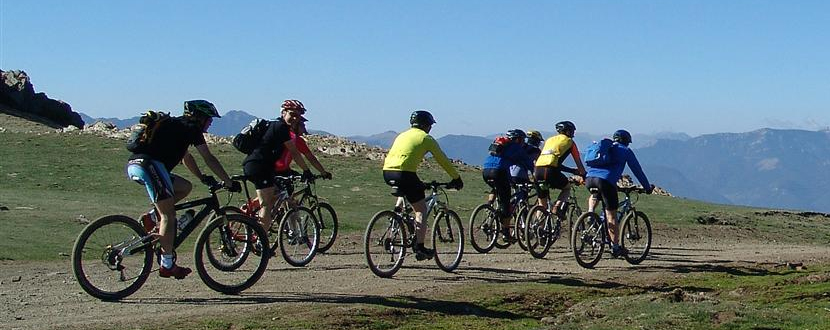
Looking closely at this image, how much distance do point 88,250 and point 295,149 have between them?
11.8 ft

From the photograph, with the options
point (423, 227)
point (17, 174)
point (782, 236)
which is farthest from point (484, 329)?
point (17, 174)

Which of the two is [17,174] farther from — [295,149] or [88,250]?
[88,250]

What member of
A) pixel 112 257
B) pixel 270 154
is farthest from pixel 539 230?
pixel 112 257

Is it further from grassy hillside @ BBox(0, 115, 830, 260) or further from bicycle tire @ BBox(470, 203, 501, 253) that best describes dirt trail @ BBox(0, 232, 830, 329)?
grassy hillside @ BBox(0, 115, 830, 260)

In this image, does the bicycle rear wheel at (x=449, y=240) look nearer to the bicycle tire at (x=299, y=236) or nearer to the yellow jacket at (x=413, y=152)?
the yellow jacket at (x=413, y=152)

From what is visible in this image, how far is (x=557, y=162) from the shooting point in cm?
1722

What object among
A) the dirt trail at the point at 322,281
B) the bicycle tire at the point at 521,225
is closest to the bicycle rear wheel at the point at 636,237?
the dirt trail at the point at 322,281

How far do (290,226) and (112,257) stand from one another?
12.7ft

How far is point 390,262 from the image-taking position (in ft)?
43.3

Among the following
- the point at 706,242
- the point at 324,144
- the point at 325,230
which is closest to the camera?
the point at 325,230

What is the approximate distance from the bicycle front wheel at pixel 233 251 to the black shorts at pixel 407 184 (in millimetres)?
1929

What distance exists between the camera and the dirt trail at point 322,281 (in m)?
10.1

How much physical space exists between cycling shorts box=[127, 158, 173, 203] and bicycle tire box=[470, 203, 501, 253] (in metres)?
7.35

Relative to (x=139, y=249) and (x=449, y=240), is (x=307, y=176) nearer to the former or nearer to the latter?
(x=449, y=240)
